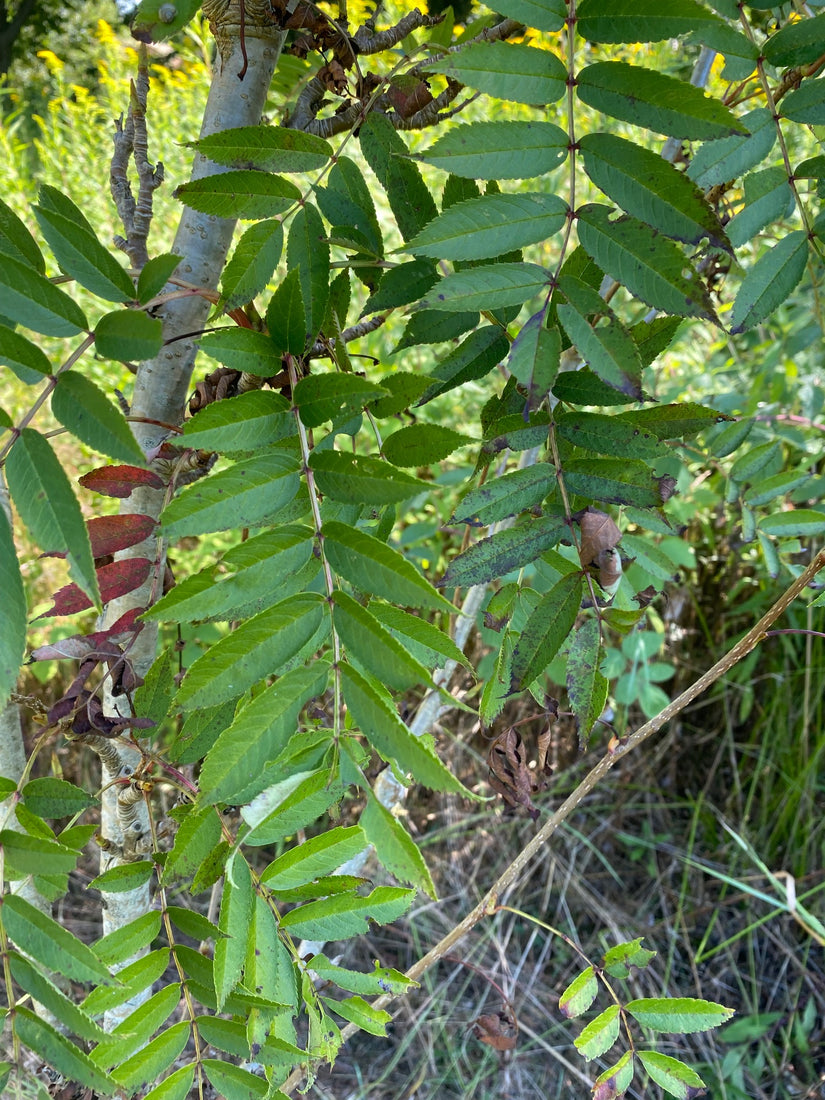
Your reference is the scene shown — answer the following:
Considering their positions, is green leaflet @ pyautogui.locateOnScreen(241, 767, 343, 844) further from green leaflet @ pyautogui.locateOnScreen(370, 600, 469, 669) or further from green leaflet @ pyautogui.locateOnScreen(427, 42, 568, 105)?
green leaflet @ pyautogui.locateOnScreen(427, 42, 568, 105)

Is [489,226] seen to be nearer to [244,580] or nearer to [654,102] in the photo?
[654,102]

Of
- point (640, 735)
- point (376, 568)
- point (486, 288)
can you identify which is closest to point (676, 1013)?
point (640, 735)

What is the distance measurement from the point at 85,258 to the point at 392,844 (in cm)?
41

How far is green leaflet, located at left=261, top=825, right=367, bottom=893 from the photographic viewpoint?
567 mm

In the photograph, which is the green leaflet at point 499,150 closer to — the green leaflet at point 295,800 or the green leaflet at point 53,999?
the green leaflet at point 295,800

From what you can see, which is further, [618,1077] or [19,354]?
[618,1077]

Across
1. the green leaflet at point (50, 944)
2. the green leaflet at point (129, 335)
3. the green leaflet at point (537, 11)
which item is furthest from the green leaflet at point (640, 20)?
the green leaflet at point (50, 944)

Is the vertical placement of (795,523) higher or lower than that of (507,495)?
lower

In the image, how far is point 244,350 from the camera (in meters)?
0.54

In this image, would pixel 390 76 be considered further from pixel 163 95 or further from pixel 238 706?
pixel 163 95

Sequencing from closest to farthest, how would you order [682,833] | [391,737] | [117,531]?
[391,737] → [117,531] → [682,833]

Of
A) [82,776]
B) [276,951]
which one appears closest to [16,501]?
[276,951]

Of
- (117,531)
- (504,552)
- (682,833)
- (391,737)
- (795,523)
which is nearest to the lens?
(391,737)

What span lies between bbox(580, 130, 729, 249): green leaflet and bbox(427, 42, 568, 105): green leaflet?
0.05 meters
